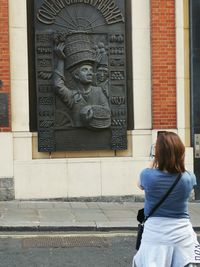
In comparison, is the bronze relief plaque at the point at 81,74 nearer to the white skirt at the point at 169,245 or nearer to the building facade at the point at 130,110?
the building facade at the point at 130,110

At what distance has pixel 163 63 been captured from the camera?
37.1 feet

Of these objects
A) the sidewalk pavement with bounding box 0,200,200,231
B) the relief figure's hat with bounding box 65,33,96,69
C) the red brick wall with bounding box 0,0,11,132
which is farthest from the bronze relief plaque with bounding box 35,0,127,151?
the sidewalk pavement with bounding box 0,200,200,231

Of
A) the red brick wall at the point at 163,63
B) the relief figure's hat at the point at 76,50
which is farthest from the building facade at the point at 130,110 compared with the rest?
the relief figure's hat at the point at 76,50

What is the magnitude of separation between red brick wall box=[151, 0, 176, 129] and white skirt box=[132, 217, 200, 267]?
7499 mm

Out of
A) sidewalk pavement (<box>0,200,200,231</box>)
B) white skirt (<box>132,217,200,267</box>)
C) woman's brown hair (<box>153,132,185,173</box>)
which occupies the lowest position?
sidewalk pavement (<box>0,200,200,231</box>)

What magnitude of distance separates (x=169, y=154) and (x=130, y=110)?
7.71m

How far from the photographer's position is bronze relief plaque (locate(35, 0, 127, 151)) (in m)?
11.1

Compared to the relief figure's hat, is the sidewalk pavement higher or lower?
lower

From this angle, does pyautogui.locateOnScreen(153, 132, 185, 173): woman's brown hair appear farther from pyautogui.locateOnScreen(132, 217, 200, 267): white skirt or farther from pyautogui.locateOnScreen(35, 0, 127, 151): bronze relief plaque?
pyautogui.locateOnScreen(35, 0, 127, 151): bronze relief plaque

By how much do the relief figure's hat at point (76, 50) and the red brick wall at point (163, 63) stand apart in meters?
1.46

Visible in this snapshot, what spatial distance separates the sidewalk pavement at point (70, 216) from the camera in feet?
27.9

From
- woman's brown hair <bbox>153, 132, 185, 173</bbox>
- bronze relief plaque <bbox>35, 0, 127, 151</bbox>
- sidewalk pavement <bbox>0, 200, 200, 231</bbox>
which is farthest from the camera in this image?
bronze relief plaque <bbox>35, 0, 127, 151</bbox>

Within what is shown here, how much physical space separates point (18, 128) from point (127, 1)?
12.1ft

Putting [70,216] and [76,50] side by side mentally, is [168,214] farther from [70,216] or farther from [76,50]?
[76,50]
